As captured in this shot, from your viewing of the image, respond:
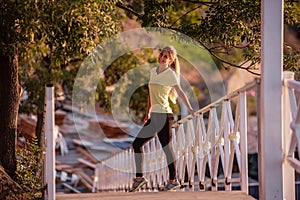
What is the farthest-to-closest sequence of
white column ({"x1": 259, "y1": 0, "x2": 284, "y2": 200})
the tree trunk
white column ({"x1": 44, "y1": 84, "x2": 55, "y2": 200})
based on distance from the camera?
1. the tree trunk
2. white column ({"x1": 44, "y1": 84, "x2": 55, "y2": 200})
3. white column ({"x1": 259, "y1": 0, "x2": 284, "y2": 200})

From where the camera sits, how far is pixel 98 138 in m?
30.4

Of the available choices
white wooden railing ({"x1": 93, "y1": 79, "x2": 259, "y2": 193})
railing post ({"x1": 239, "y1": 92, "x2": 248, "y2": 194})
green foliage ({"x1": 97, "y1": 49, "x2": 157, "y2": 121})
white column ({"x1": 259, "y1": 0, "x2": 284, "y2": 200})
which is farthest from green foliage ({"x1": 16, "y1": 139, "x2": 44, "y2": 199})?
green foliage ({"x1": 97, "y1": 49, "x2": 157, "y2": 121})

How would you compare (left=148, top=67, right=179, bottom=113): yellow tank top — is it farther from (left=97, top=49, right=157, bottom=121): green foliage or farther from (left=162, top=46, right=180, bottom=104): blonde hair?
(left=97, top=49, right=157, bottom=121): green foliage

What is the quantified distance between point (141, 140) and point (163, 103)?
56cm

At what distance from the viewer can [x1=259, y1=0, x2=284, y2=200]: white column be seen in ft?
19.6

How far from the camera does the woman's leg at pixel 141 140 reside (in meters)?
8.41

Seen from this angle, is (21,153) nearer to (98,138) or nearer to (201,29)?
(201,29)

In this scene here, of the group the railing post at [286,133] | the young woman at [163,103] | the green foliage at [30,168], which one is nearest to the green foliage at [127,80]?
the green foliage at [30,168]

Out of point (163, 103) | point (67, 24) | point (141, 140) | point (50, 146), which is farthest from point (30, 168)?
point (67, 24)

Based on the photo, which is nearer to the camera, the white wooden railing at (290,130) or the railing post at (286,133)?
the white wooden railing at (290,130)

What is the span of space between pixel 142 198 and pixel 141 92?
11475mm

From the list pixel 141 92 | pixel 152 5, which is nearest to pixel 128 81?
pixel 141 92

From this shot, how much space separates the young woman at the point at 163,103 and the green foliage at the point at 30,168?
1104mm

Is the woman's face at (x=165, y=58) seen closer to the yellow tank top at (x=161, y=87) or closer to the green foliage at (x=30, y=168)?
the yellow tank top at (x=161, y=87)
